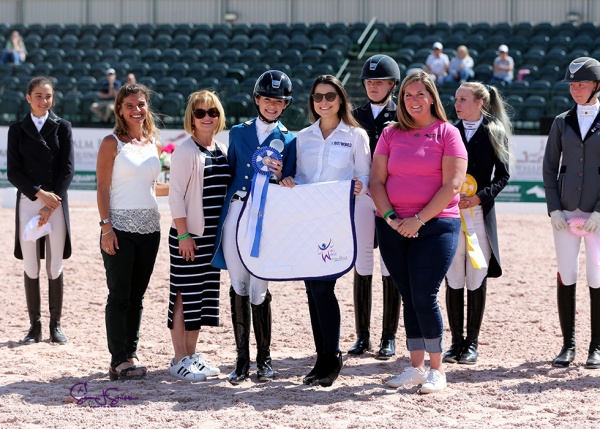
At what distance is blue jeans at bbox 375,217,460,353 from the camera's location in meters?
5.77

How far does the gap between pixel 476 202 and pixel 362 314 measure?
117 cm

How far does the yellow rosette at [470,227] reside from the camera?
653 centimetres

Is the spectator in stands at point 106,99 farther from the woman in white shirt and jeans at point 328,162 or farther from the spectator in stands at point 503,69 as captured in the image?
the woman in white shirt and jeans at point 328,162

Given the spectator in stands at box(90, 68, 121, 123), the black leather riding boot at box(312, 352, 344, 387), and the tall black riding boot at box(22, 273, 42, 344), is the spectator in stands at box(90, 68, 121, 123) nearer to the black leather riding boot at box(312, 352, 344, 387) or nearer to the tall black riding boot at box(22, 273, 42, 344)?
the tall black riding boot at box(22, 273, 42, 344)

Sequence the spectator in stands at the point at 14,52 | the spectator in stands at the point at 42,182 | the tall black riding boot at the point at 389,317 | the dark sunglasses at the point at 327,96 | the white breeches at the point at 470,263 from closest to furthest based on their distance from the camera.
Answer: the dark sunglasses at the point at 327,96 → the white breeches at the point at 470,263 → the tall black riding boot at the point at 389,317 → the spectator in stands at the point at 42,182 → the spectator in stands at the point at 14,52

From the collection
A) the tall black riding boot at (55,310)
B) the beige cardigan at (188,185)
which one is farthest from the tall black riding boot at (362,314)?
the tall black riding boot at (55,310)

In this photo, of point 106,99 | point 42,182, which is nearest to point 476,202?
point 42,182

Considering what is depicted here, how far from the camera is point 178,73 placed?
23.0 m

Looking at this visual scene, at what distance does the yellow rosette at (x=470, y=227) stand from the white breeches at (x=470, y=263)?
76mm

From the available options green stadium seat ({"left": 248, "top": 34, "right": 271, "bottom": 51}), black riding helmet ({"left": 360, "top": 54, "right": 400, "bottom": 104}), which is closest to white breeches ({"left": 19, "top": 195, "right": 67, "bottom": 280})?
black riding helmet ({"left": 360, "top": 54, "right": 400, "bottom": 104})

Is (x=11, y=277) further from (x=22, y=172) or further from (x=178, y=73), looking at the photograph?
(x=178, y=73)

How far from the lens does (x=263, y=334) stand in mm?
6121

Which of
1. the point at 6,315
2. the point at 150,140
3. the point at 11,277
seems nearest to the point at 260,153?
the point at 150,140

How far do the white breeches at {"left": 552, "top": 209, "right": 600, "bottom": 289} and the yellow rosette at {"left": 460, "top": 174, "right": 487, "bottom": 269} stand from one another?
0.52 m
